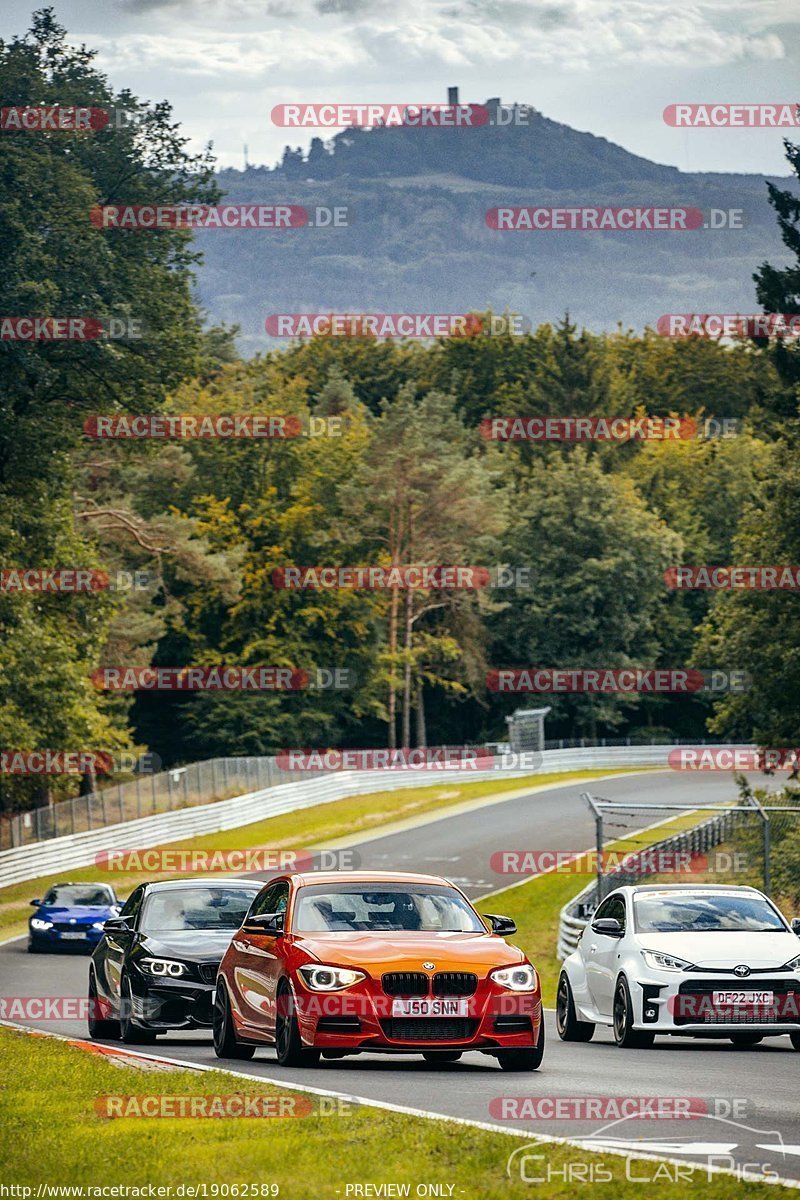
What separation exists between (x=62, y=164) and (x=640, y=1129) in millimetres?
32356

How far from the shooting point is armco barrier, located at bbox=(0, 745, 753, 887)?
51.4 meters

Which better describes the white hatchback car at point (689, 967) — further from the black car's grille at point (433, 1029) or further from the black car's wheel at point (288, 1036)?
the black car's wheel at point (288, 1036)

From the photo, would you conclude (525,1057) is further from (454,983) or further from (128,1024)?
(128,1024)

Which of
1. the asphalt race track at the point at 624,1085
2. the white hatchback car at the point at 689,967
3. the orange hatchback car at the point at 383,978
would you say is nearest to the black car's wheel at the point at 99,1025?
the asphalt race track at the point at 624,1085

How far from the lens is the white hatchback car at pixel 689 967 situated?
50.7ft

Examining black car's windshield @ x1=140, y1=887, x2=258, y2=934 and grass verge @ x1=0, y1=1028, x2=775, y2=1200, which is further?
black car's windshield @ x1=140, y1=887, x2=258, y2=934

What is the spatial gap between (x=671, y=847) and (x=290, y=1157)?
2685 centimetres

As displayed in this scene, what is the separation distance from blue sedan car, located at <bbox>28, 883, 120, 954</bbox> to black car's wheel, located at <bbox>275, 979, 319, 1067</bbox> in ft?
71.6

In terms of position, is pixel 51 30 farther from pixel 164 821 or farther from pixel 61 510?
pixel 164 821

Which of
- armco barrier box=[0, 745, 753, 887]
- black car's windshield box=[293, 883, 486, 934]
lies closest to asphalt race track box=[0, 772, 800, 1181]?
black car's windshield box=[293, 883, 486, 934]

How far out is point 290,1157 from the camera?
346 inches

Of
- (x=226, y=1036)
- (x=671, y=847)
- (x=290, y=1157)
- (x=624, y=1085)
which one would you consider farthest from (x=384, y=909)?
(x=671, y=847)

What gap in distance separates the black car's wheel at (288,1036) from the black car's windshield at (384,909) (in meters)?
0.57

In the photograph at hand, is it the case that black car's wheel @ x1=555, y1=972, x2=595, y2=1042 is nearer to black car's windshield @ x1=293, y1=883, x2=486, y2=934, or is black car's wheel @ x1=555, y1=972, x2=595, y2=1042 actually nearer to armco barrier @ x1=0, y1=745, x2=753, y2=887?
black car's windshield @ x1=293, y1=883, x2=486, y2=934
